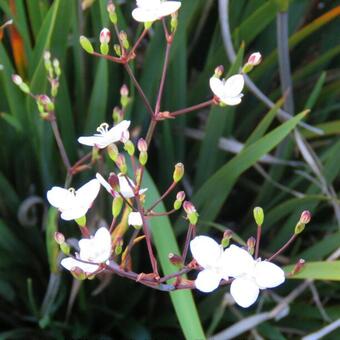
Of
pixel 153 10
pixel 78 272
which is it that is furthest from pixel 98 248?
pixel 153 10

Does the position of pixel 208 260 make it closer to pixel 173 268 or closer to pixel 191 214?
pixel 191 214

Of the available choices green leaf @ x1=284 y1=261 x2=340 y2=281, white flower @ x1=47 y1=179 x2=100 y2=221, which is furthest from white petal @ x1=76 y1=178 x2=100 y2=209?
green leaf @ x1=284 y1=261 x2=340 y2=281

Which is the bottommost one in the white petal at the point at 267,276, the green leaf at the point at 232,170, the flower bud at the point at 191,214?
the white petal at the point at 267,276

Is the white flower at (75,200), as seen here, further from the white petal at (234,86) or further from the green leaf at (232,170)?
the green leaf at (232,170)

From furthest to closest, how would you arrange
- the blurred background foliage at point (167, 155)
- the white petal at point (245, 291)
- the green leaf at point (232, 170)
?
the blurred background foliage at point (167, 155) → the green leaf at point (232, 170) → the white petal at point (245, 291)

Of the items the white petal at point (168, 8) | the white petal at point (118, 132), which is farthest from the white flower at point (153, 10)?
the white petal at point (118, 132)

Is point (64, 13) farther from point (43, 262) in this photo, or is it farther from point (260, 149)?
point (43, 262)

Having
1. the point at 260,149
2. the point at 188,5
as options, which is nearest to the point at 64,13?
the point at 188,5
